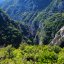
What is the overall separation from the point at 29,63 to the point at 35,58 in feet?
48.1

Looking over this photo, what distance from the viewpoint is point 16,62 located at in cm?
13200

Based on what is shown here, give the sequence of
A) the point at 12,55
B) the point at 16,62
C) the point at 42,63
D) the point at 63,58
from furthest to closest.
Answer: the point at 12,55, the point at 16,62, the point at 63,58, the point at 42,63

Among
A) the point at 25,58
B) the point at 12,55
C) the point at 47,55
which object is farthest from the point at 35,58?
the point at 12,55

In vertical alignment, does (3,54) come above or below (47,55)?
below

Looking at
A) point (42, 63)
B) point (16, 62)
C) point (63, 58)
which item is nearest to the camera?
point (42, 63)

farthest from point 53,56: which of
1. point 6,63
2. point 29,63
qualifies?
point 6,63

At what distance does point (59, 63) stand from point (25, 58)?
29057mm

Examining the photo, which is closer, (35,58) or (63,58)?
(63,58)

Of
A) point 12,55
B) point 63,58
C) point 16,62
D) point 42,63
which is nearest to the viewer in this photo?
point 42,63

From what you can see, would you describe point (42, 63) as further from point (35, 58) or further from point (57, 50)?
point (57, 50)

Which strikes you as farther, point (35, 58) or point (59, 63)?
point (35, 58)

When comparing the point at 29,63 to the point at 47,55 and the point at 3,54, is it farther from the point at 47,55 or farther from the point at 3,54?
the point at 3,54

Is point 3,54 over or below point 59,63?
below

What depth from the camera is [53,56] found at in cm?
12488
